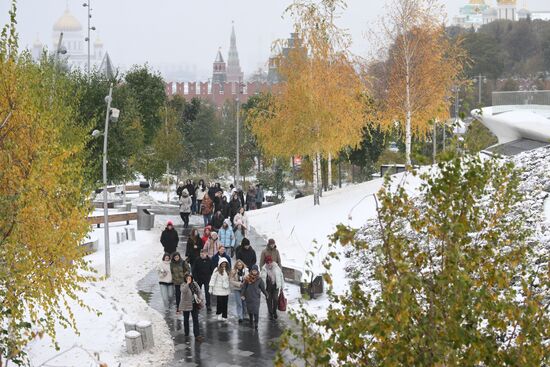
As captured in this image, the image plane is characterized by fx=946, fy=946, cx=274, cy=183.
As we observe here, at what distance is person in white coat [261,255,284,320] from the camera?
16969 millimetres

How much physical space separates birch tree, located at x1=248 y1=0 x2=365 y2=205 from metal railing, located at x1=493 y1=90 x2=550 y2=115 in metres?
4.95

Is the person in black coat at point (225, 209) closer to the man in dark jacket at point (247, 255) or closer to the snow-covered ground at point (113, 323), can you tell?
the snow-covered ground at point (113, 323)

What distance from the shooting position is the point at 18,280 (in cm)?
1052

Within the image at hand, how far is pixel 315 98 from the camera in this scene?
3089 cm

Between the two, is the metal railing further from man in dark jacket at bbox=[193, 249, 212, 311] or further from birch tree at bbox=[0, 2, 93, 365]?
birch tree at bbox=[0, 2, 93, 365]

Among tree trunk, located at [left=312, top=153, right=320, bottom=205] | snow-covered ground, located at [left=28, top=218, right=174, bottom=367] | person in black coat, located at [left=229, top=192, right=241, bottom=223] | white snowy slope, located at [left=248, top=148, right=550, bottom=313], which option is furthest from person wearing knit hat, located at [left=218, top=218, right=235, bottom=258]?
tree trunk, located at [left=312, top=153, right=320, bottom=205]

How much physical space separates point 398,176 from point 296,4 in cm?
676

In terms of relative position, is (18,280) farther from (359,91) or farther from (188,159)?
(188,159)

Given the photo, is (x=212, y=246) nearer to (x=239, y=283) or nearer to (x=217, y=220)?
(x=239, y=283)

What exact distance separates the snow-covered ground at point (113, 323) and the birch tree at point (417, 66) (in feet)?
42.1

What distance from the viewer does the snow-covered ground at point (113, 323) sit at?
14.8m

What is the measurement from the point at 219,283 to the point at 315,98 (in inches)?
590

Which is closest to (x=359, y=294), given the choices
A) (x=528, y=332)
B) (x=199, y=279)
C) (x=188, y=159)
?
(x=528, y=332)

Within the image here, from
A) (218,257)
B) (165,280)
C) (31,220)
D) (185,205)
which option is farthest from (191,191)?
(31,220)
